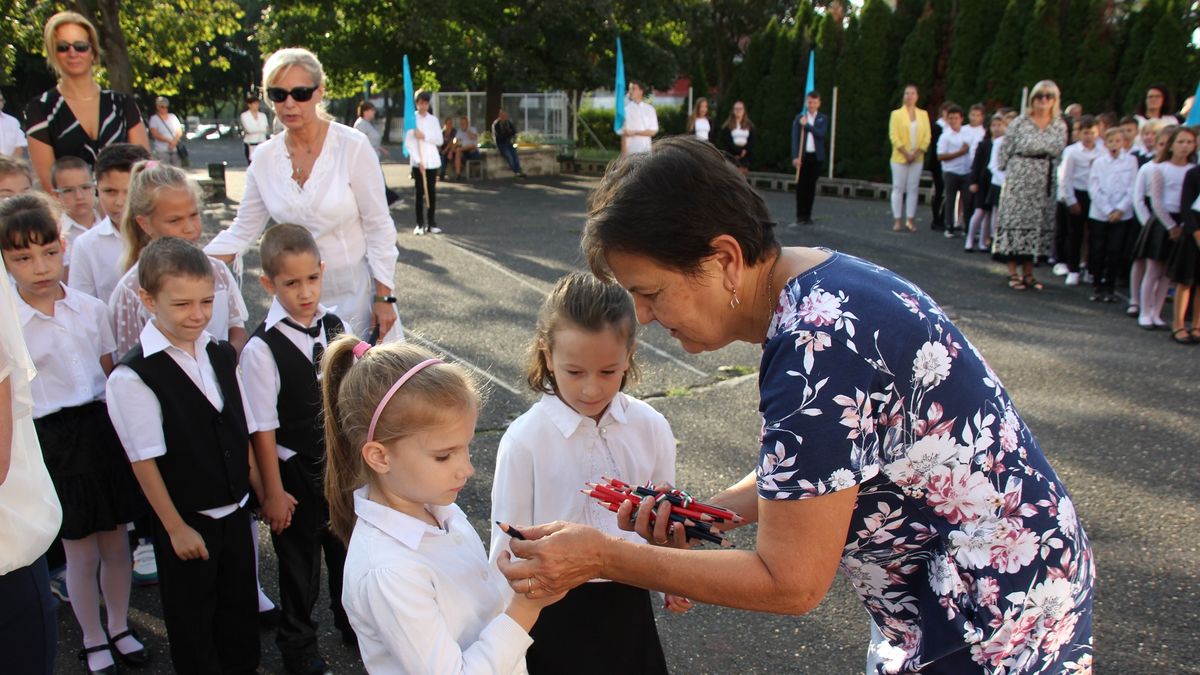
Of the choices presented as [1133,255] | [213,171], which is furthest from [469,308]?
[213,171]

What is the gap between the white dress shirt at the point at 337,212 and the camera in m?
3.71

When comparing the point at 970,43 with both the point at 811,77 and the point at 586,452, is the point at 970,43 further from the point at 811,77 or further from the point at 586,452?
the point at 586,452

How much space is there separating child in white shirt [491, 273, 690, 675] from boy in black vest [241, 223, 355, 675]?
1024mm

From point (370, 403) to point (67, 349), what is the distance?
1.82 metres

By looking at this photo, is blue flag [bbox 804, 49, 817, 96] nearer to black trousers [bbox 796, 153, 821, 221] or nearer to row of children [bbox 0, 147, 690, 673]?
black trousers [bbox 796, 153, 821, 221]

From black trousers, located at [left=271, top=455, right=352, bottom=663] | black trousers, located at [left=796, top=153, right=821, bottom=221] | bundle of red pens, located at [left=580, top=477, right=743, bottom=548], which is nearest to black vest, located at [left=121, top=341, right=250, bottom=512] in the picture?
black trousers, located at [left=271, top=455, right=352, bottom=663]

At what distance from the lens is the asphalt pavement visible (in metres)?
3.43

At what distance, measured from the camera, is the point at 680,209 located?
5.32ft

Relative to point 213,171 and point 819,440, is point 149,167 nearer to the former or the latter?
point 819,440

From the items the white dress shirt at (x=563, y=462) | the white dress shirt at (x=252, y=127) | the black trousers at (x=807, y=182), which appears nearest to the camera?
the white dress shirt at (x=563, y=462)

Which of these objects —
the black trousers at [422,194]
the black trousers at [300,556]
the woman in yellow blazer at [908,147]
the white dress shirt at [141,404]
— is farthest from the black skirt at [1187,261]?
the black trousers at [422,194]

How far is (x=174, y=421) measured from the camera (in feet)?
9.45

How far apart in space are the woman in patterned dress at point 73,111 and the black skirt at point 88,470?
2.05m

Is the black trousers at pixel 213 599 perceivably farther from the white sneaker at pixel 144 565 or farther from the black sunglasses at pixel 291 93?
the black sunglasses at pixel 291 93
